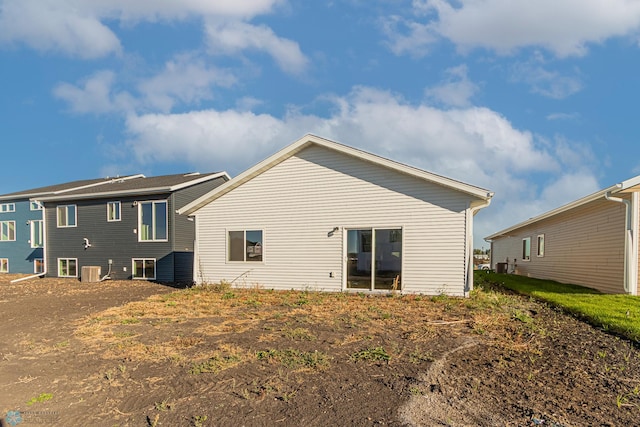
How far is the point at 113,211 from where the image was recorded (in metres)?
18.0

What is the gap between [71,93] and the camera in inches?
662

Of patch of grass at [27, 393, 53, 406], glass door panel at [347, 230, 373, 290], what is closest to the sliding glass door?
glass door panel at [347, 230, 373, 290]

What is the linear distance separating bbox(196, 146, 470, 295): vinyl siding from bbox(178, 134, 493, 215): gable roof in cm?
20

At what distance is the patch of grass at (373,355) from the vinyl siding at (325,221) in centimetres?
546

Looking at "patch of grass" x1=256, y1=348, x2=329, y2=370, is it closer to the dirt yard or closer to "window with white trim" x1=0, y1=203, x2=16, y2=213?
the dirt yard

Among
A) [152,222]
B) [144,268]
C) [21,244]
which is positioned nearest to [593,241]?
[152,222]

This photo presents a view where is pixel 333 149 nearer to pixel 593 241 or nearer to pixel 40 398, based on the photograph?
pixel 40 398

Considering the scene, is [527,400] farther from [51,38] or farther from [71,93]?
[71,93]

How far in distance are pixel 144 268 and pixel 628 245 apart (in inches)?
724

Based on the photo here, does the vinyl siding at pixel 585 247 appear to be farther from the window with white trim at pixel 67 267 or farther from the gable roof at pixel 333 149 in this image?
the window with white trim at pixel 67 267

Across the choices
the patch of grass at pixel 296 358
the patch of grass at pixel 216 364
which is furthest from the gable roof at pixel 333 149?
the patch of grass at pixel 216 364

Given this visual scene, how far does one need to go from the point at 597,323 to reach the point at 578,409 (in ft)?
15.0

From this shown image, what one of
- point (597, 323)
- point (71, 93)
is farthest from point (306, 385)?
Answer: point (71, 93)

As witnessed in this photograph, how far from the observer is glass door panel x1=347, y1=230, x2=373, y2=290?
10898mm
